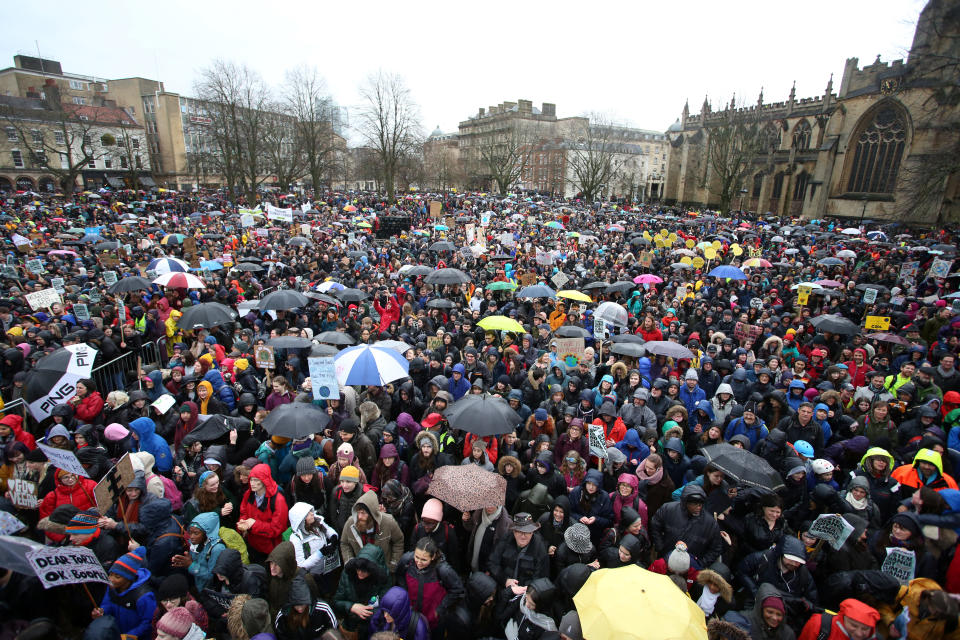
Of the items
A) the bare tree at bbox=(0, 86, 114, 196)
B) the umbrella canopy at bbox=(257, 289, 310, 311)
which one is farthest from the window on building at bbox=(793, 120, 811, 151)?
the bare tree at bbox=(0, 86, 114, 196)

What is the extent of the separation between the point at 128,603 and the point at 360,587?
1.65 metres

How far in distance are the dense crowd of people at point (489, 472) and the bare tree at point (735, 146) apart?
37.9 m

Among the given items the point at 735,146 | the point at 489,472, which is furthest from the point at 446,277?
the point at 735,146

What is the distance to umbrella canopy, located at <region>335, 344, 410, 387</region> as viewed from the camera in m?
5.99

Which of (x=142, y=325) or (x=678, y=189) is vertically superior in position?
(x=678, y=189)

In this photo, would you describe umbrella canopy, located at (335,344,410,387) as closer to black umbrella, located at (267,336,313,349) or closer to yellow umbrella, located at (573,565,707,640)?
black umbrella, located at (267,336,313,349)

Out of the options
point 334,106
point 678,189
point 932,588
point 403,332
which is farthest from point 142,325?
point 678,189

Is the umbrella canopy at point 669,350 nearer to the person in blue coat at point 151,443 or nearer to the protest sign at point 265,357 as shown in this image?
the protest sign at point 265,357

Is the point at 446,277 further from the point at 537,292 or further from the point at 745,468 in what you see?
the point at 745,468

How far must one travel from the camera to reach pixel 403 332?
9.79 m

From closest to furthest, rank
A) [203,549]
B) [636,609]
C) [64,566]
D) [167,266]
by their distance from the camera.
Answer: [636,609] → [64,566] → [203,549] → [167,266]

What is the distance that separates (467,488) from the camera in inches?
163

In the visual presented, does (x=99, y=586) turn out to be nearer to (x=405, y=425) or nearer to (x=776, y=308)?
(x=405, y=425)

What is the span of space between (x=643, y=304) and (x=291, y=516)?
1029cm
